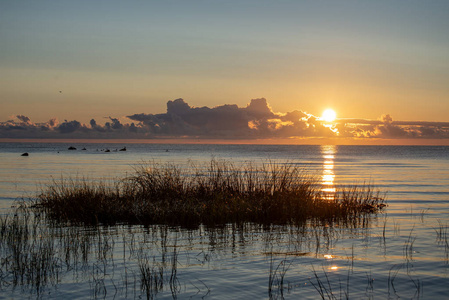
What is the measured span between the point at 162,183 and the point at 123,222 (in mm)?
3607

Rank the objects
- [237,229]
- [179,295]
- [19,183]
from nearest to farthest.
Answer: [179,295] → [237,229] → [19,183]

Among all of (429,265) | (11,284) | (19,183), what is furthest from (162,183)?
(19,183)

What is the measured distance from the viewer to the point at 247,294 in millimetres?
8469

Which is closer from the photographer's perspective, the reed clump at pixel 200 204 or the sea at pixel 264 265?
the sea at pixel 264 265

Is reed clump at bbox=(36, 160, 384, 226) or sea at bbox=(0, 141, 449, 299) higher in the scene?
reed clump at bbox=(36, 160, 384, 226)

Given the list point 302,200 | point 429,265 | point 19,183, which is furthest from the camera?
point 19,183

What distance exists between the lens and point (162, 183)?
63.5 ft

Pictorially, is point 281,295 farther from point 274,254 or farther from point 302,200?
point 302,200

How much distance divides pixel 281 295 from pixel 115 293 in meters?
3.33

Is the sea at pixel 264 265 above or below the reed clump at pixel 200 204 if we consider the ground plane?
below

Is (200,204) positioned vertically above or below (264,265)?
above

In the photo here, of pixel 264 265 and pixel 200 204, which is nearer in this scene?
pixel 264 265

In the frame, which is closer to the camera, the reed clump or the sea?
the sea

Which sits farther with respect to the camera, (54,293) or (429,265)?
(429,265)
